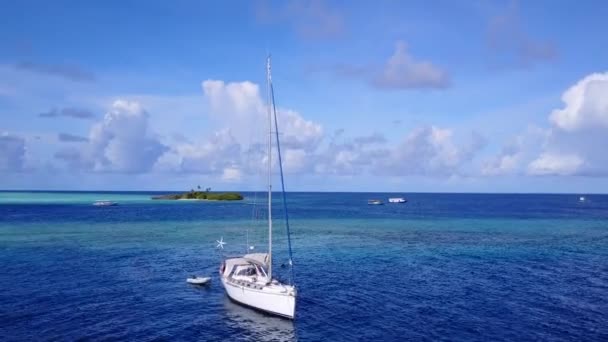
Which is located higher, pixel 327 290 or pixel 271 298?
pixel 271 298

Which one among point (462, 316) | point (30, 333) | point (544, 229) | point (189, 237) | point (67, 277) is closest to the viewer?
point (30, 333)

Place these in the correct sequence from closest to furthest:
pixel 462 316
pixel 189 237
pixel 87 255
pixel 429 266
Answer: pixel 462 316 → pixel 429 266 → pixel 87 255 → pixel 189 237

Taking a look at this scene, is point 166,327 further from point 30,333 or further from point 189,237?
point 189,237

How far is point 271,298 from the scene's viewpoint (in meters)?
38.3

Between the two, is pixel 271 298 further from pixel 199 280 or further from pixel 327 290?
pixel 199 280

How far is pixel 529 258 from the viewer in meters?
65.5

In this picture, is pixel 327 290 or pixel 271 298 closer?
pixel 271 298

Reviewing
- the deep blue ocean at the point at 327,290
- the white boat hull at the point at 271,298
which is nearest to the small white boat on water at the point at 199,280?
the deep blue ocean at the point at 327,290

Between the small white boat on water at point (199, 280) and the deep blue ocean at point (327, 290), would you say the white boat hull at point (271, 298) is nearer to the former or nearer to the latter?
the deep blue ocean at point (327, 290)

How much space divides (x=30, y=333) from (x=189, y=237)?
52708 millimetres

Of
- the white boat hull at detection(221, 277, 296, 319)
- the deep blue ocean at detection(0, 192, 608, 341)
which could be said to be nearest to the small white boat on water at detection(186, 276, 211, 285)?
the deep blue ocean at detection(0, 192, 608, 341)

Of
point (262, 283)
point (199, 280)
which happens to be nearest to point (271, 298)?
point (262, 283)

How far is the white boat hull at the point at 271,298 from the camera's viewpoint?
123 ft

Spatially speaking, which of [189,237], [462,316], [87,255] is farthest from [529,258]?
[87,255]
